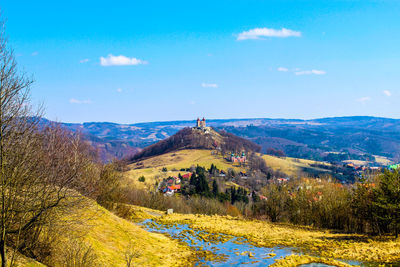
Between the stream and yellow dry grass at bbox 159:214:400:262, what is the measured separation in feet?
4.21

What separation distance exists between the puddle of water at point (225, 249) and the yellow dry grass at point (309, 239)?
1320 millimetres

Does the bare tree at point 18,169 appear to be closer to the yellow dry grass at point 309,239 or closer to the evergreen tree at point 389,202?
the yellow dry grass at point 309,239

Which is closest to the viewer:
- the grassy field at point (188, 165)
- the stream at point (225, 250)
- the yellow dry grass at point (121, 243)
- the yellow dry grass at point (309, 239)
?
the yellow dry grass at point (121, 243)

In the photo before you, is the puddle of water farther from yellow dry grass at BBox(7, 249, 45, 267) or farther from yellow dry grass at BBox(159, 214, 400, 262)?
yellow dry grass at BBox(7, 249, 45, 267)

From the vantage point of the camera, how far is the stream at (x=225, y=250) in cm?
1836

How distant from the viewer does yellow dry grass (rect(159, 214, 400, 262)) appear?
18672 mm

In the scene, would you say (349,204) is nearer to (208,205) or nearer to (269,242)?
(269,242)

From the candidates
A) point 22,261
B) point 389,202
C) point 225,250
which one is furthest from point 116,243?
point 389,202

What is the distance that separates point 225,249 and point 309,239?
7.40 metres

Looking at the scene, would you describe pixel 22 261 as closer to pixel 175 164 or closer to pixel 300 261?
pixel 300 261

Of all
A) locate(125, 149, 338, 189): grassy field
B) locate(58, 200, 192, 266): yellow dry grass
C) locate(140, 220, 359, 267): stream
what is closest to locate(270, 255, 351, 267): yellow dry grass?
locate(140, 220, 359, 267): stream

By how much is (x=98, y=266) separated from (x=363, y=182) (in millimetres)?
24453

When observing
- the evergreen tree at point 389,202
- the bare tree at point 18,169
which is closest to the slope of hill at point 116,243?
the bare tree at point 18,169

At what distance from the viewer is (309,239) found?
2373 centimetres
